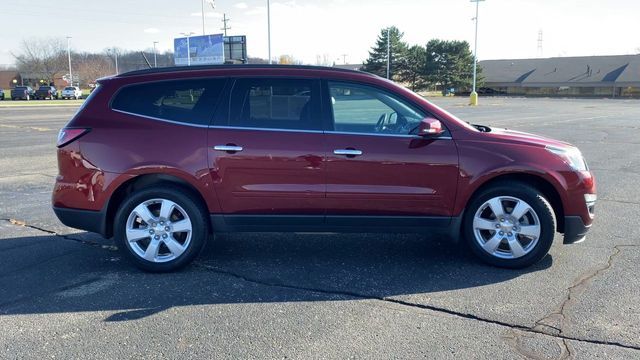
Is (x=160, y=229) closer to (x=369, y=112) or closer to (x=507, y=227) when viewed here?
(x=369, y=112)

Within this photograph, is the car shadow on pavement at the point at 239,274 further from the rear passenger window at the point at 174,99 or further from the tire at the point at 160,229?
the rear passenger window at the point at 174,99

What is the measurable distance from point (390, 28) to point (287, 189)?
78306mm

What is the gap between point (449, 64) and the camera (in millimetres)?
74812

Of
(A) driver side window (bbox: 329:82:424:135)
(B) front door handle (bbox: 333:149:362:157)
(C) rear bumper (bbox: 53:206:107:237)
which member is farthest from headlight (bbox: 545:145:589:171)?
(C) rear bumper (bbox: 53:206:107:237)

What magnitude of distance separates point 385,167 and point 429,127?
513 mm

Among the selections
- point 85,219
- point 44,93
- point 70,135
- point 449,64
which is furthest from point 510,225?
point 449,64

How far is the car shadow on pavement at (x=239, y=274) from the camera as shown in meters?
4.05

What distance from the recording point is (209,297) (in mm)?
4090

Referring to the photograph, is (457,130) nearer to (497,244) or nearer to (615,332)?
(497,244)

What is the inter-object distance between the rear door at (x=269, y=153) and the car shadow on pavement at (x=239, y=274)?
0.53 m

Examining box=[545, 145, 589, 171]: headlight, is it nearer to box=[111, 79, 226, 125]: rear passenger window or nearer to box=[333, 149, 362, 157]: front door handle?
box=[333, 149, 362, 157]: front door handle

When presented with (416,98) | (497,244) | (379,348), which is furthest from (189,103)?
(497,244)

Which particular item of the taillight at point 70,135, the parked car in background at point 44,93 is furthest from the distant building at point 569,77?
the taillight at point 70,135

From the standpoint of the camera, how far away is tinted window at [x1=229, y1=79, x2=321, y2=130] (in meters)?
4.57
